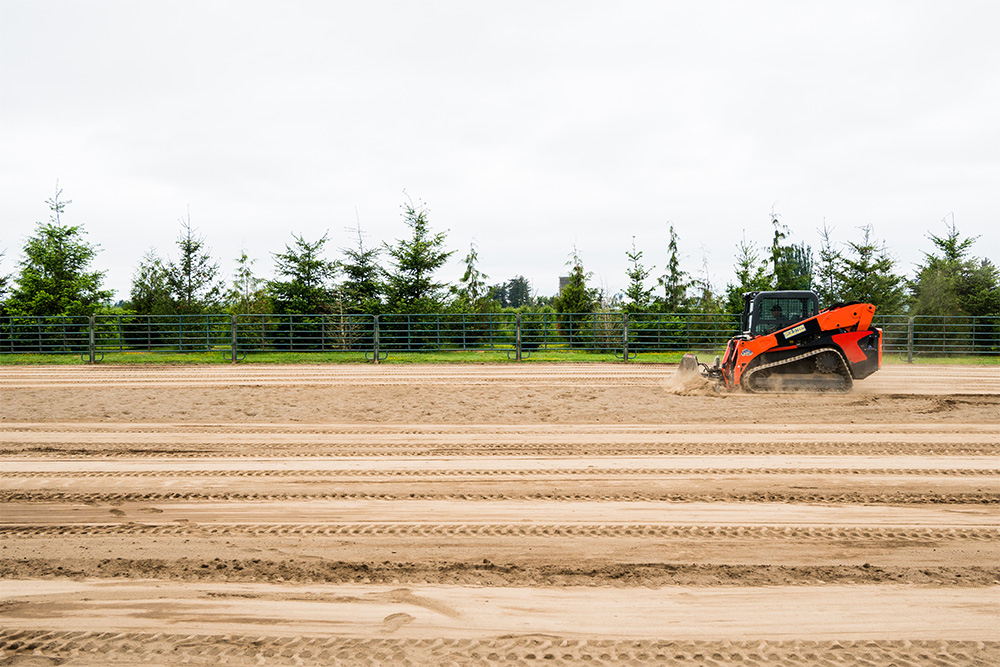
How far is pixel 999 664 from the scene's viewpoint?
114 inches

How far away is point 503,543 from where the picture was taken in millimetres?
4266

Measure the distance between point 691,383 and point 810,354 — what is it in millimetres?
2246

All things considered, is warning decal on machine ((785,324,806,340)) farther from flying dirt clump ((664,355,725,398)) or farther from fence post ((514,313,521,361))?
fence post ((514,313,521,361))

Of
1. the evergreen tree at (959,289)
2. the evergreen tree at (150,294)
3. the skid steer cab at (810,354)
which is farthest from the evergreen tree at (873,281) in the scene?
the evergreen tree at (150,294)

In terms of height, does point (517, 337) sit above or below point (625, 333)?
below

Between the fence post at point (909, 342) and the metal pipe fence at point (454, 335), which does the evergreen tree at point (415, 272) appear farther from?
the fence post at point (909, 342)

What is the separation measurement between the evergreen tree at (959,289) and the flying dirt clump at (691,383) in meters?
15.1

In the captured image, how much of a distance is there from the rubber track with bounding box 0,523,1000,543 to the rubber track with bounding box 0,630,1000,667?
131cm

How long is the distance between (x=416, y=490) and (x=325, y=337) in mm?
17108

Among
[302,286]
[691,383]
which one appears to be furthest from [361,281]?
[691,383]

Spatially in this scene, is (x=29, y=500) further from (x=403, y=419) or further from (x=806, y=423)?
(x=806, y=423)

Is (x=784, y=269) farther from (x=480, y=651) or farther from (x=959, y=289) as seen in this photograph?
(x=480, y=651)

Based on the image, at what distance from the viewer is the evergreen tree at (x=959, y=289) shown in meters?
22.3

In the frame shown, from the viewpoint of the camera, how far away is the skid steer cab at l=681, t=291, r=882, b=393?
11.7 meters
